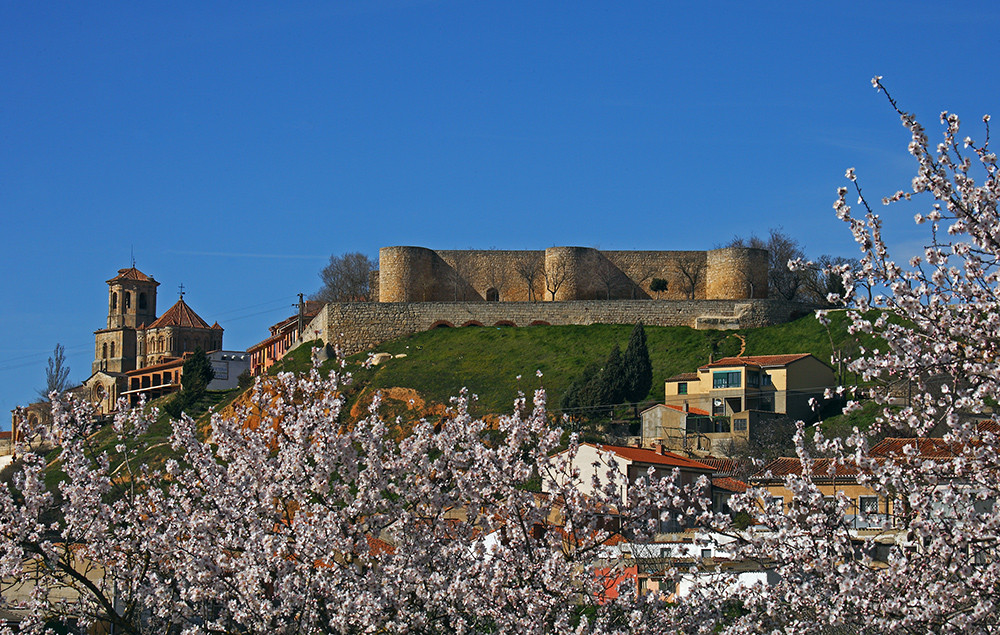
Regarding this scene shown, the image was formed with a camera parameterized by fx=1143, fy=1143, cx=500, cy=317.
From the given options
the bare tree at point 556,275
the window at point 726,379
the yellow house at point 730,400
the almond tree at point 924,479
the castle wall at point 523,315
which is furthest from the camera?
the bare tree at point 556,275

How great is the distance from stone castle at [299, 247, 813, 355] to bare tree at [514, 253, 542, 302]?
53 mm

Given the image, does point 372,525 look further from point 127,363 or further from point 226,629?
point 127,363

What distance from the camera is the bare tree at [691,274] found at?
60.0m

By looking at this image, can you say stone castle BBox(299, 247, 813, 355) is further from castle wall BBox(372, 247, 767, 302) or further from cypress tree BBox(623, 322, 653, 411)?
cypress tree BBox(623, 322, 653, 411)

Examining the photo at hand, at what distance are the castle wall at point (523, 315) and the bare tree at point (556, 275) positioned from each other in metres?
4.14

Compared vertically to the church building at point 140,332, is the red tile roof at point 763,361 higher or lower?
lower

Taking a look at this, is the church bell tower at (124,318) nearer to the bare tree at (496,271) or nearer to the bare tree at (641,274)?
the bare tree at (496,271)

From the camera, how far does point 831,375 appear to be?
135 feet

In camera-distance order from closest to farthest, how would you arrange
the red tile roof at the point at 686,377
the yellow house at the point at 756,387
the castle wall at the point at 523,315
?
the yellow house at the point at 756,387
the red tile roof at the point at 686,377
the castle wall at the point at 523,315

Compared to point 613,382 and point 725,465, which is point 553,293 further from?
point 725,465

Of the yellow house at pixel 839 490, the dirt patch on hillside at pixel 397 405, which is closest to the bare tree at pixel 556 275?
the dirt patch on hillside at pixel 397 405

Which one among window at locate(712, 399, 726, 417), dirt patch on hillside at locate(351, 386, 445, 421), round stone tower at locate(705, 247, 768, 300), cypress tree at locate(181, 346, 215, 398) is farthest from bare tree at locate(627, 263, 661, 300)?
cypress tree at locate(181, 346, 215, 398)

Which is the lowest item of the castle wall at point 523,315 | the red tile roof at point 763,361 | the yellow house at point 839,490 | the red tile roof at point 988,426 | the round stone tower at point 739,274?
the yellow house at point 839,490

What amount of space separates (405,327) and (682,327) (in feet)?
44.4
